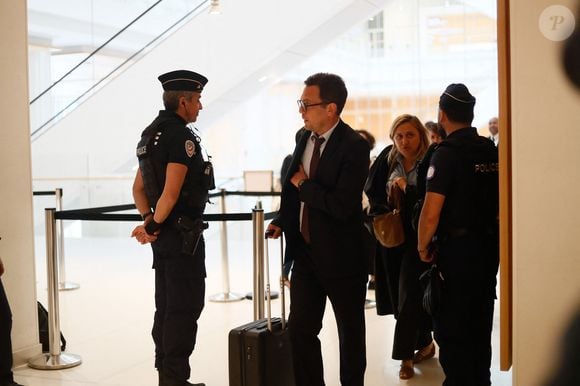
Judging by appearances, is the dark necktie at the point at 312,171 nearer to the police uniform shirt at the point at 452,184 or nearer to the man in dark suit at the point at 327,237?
the man in dark suit at the point at 327,237

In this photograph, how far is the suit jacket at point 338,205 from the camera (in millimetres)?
3381

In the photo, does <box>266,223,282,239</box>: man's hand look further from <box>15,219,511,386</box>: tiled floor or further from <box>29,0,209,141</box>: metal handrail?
<box>29,0,209,141</box>: metal handrail

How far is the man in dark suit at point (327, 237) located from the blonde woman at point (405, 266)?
872 millimetres

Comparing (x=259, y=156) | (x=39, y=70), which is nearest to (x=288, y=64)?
(x=39, y=70)

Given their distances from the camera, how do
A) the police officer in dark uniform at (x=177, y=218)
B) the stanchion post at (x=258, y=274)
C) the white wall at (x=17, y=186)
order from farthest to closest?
the white wall at (x=17, y=186) < the stanchion post at (x=258, y=274) < the police officer in dark uniform at (x=177, y=218)

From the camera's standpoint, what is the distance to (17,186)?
483cm

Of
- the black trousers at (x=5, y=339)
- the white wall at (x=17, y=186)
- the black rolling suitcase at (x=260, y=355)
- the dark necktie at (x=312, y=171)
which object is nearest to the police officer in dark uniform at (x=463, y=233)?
the dark necktie at (x=312, y=171)

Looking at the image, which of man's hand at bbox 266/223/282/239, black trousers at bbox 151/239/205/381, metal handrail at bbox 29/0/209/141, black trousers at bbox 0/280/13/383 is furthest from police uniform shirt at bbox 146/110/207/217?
metal handrail at bbox 29/0/209/141

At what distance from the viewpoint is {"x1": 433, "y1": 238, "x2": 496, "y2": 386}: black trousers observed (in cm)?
335

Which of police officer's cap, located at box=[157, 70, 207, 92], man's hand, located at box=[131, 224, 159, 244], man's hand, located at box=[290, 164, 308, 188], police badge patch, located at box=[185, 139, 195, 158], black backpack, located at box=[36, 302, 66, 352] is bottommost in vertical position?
black backpack, located at box=[36, 302, 66, 352]

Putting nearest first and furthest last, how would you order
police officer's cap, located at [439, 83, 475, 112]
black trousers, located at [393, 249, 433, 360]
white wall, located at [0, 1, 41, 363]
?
police officer's cap, located at [439, 83, 475, 112] → black trousers, located at [393, 249, 433, 360] → white wall, located at [0, 1, 41, 363]

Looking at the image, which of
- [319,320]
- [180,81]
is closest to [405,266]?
[319,320]

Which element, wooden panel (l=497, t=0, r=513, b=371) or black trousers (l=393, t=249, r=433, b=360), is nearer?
wooden panel (l=497, t=0, r=513, b=371)

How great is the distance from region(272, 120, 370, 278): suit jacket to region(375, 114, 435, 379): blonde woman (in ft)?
2.86
